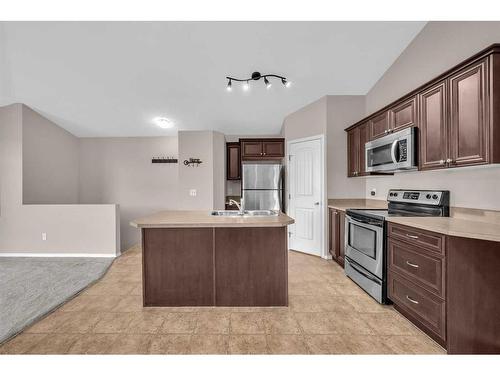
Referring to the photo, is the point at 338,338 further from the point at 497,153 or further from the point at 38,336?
the point at 38,336

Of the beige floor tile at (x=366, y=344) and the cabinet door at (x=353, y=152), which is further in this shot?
the cabinet door at (x=353, y=152)

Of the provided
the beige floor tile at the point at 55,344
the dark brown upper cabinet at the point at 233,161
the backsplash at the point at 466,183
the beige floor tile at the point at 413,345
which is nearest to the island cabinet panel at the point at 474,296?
the beige floor tile at the point at 413,345

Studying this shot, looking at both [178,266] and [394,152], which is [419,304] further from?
[178,266]

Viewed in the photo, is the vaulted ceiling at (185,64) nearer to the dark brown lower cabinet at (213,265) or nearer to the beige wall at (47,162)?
the beige wall at (47,162)

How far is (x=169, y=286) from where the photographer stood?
8.02 feet

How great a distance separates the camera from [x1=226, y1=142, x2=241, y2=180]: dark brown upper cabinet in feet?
17.5

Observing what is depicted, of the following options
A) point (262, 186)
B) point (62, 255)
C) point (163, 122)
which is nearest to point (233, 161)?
point (262, 186)

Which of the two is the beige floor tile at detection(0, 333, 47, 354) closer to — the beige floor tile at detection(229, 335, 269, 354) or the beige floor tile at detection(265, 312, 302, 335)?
the beige floor tile at detection(229, 335, 269, 354)

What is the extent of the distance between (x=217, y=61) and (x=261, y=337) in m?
3.11

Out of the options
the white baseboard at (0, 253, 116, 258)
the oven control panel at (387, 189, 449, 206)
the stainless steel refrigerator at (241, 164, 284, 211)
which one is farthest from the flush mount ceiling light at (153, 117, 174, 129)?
the oven control panel at (387, 189, 449, 206)

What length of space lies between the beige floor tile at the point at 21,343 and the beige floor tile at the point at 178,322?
2.98 feet

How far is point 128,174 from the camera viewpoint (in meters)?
5.67

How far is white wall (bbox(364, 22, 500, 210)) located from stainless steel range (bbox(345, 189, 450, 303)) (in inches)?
6.0

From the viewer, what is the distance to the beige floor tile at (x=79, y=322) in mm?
2100
